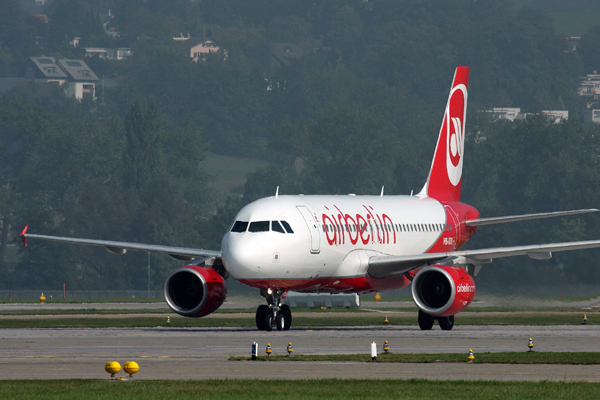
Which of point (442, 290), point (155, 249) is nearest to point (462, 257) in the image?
point (442, 290)

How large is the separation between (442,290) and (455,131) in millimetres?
15090

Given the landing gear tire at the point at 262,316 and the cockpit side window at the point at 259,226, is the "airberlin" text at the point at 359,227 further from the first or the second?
the landing gear tire at the point at 262,316

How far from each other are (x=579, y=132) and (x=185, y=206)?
169 ft

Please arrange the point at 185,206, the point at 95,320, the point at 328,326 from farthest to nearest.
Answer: the point at 185,206, the point at 95,320, the point at 328,326

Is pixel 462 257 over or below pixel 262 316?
over

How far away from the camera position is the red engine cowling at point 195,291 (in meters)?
40.3

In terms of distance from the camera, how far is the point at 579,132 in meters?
151

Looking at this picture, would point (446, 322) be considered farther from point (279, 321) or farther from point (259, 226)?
point (259, 226)

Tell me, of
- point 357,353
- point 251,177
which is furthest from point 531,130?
point 357,353

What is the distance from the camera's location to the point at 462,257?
40.7 metres

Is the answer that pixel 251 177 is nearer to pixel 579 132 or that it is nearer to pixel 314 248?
pixel 579 132

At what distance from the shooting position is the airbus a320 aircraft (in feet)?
125

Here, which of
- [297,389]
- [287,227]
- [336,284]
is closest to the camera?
[297,389]

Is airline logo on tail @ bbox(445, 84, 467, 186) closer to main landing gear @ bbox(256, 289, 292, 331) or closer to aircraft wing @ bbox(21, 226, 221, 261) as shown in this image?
aircraft wing @ bbox(21, 226, 221, 261)
